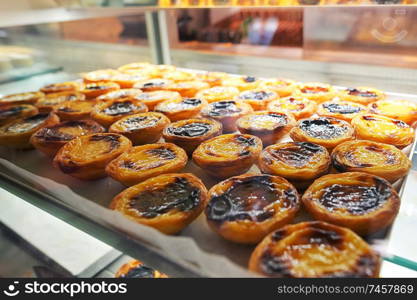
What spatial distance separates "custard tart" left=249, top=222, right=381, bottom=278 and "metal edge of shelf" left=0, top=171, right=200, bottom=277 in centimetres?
19

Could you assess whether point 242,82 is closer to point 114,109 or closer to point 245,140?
point 114,109

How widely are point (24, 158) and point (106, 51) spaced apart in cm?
238

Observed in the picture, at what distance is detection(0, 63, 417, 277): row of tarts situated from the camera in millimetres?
1023

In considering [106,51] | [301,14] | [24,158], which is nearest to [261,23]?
[301,14]

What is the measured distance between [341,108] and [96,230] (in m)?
1.46

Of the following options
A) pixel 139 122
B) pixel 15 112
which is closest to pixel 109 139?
pixel 139 122

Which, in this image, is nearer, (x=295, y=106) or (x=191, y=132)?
(x=191, y=132)

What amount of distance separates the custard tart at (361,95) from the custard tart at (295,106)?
0.22 meters

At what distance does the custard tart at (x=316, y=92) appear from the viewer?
224 centimetres

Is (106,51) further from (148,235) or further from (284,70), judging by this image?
(148,235)

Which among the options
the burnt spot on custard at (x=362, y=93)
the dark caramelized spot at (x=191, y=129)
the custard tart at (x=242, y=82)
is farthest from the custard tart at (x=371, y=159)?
the custard tart at (x=242, y=82)

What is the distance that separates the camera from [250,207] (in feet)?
3.79

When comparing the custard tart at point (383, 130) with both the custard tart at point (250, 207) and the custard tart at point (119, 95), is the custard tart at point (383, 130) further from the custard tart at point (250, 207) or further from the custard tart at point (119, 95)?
the custard tart at point (119, 95)

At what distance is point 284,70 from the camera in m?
3.31
